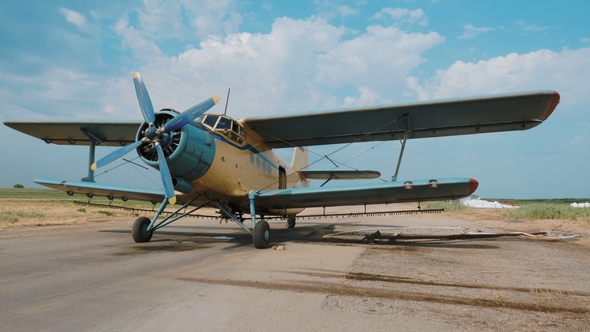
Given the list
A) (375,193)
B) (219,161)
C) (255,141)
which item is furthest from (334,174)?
(219,161)

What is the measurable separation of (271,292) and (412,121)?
7972mm

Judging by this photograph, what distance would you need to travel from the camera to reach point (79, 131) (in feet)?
42.0

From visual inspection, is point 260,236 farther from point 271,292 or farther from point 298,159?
point 298,159

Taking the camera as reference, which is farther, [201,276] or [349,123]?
[349,123]

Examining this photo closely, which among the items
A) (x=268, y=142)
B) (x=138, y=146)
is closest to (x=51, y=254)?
(x=138, y=146)

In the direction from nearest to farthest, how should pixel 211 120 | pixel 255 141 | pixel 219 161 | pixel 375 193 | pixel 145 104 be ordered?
pixel 145 104
pixel 219 161
pixel 211 120
pixel 375 193
pixel 255 141

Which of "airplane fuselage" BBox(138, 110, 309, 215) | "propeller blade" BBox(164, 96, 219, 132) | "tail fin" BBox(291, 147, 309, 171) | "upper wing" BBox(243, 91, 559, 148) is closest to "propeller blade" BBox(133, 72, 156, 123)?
"airplane fuselage" BBox(138, 110, 309, 215)

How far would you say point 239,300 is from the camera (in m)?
3.86

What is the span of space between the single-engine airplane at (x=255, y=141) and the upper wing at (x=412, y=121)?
29mm

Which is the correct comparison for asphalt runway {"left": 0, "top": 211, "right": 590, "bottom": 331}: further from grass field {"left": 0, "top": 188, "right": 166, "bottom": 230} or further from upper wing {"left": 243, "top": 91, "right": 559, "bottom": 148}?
grass field {"left": 0, "top": 188, "right": 166, "bottom": 230}

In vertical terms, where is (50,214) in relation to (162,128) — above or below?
below

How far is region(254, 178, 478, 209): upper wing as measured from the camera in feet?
28.7

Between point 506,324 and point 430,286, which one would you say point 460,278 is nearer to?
point 430,286

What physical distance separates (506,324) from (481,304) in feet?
2.17
